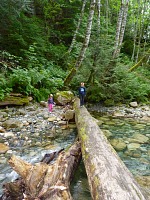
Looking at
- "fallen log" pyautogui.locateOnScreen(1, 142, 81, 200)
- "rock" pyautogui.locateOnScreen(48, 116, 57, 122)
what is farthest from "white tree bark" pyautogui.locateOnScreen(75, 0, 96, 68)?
"fallen log" pyautogui.locateOnScreen(1, 142, 81, 200)

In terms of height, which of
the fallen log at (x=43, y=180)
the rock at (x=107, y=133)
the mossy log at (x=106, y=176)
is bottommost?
the rock at (x=107, y=133)

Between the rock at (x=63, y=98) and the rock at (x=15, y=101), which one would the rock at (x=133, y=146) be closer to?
the rock at (x=63, y=98)

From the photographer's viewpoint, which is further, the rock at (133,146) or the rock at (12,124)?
the rock at (12,124)

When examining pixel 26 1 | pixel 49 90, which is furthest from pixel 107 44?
pixel 26 1

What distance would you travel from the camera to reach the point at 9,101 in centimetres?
848

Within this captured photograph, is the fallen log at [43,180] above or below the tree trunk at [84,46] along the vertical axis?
below

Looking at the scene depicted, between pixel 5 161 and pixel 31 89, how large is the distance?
541 cm

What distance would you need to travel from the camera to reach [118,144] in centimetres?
619

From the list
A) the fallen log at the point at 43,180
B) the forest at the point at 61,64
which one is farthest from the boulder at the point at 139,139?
the forest at the point at 61,64

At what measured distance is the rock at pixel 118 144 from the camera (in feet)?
19.5

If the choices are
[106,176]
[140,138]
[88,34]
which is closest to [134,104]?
[88,34]

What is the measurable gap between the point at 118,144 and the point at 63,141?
177 cm

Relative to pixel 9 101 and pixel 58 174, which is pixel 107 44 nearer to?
pixel 9 101

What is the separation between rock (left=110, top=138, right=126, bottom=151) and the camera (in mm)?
5931
